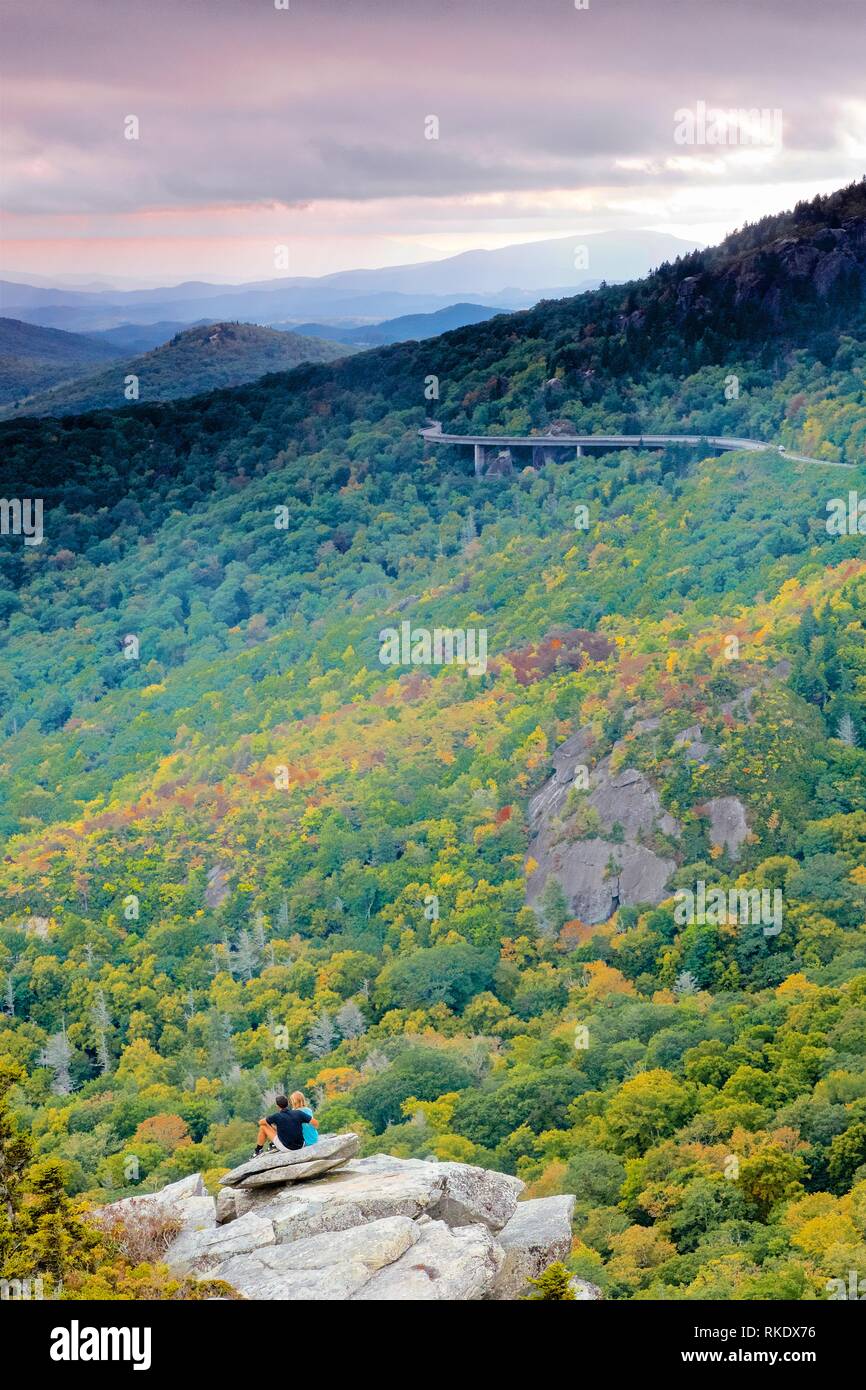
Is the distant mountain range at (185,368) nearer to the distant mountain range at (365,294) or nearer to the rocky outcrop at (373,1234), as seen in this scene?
the distant mountain range at (365,294)

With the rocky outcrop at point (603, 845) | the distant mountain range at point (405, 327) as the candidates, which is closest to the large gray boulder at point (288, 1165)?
the rocky outcrop at point (603, 845)

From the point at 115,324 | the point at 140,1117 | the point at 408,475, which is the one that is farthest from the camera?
the point at 115,324

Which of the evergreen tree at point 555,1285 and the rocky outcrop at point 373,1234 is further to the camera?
the rocky outcrop at point 373,1234

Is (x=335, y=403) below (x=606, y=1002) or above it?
above

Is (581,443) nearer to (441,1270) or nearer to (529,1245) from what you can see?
(529,1245)

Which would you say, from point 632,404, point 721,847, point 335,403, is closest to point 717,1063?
point 721,847

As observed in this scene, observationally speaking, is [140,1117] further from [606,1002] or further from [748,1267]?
[748,1267]

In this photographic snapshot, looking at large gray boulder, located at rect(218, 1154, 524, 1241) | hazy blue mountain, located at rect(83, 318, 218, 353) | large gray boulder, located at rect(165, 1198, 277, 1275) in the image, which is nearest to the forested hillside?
large gray boulder, located at rect(165, 1198, 277, 1275)
